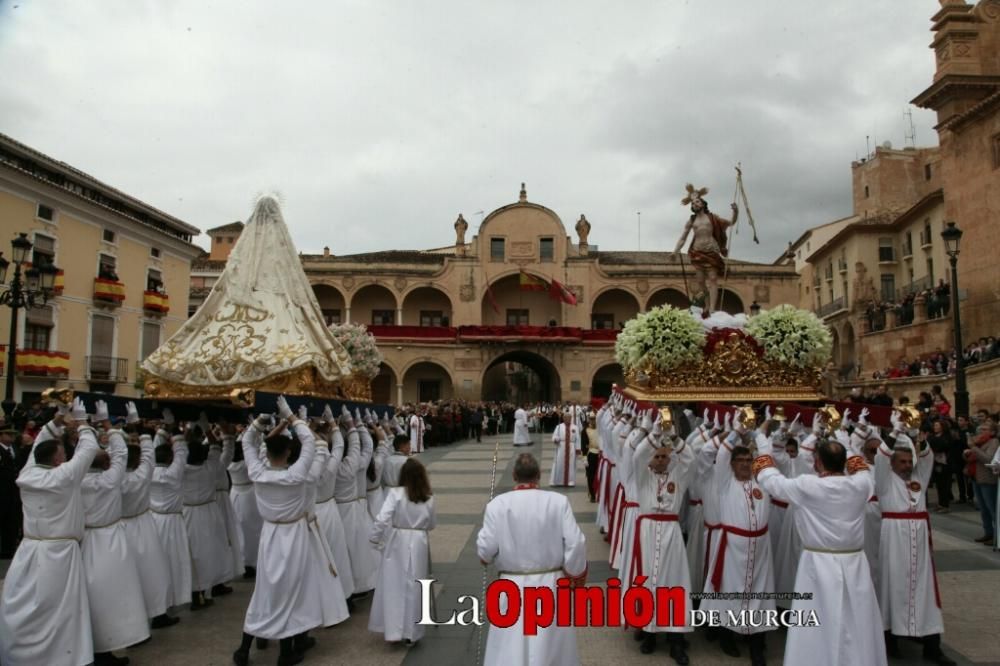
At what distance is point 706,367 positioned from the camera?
22.7ft

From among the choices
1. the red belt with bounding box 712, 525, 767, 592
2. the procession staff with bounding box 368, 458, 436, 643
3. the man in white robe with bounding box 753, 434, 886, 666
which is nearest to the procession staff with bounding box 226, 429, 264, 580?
the procession staff with bounding box 368, 458, 436, 643

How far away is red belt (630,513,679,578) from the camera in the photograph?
5.84 metres

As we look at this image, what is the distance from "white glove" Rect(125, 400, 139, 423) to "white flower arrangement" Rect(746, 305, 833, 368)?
6256mm

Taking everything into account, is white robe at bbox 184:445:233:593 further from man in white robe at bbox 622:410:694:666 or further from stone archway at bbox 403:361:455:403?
stone archway at bbox 403:361:455:403

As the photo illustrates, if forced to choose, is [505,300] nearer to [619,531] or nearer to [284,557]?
[619,531]

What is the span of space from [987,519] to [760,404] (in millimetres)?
5593

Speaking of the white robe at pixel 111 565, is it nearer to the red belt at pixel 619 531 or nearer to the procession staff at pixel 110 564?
the procession staff at pixel 110 564

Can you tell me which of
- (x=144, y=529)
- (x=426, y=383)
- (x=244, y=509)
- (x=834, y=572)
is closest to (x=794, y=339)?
(x=834, y=572)

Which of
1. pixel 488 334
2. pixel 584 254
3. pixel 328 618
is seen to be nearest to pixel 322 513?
pixel 328 618

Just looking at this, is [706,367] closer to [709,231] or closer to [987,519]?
[709,231]

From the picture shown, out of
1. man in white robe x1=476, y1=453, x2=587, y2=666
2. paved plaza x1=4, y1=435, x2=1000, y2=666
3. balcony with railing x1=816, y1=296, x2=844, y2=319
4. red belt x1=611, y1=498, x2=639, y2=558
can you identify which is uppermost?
balcony with railing x1=816, y1=296, x2=844, y2=319

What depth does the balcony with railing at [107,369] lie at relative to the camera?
28.3 metres

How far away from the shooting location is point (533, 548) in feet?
14.0

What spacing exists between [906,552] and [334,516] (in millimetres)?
5254
